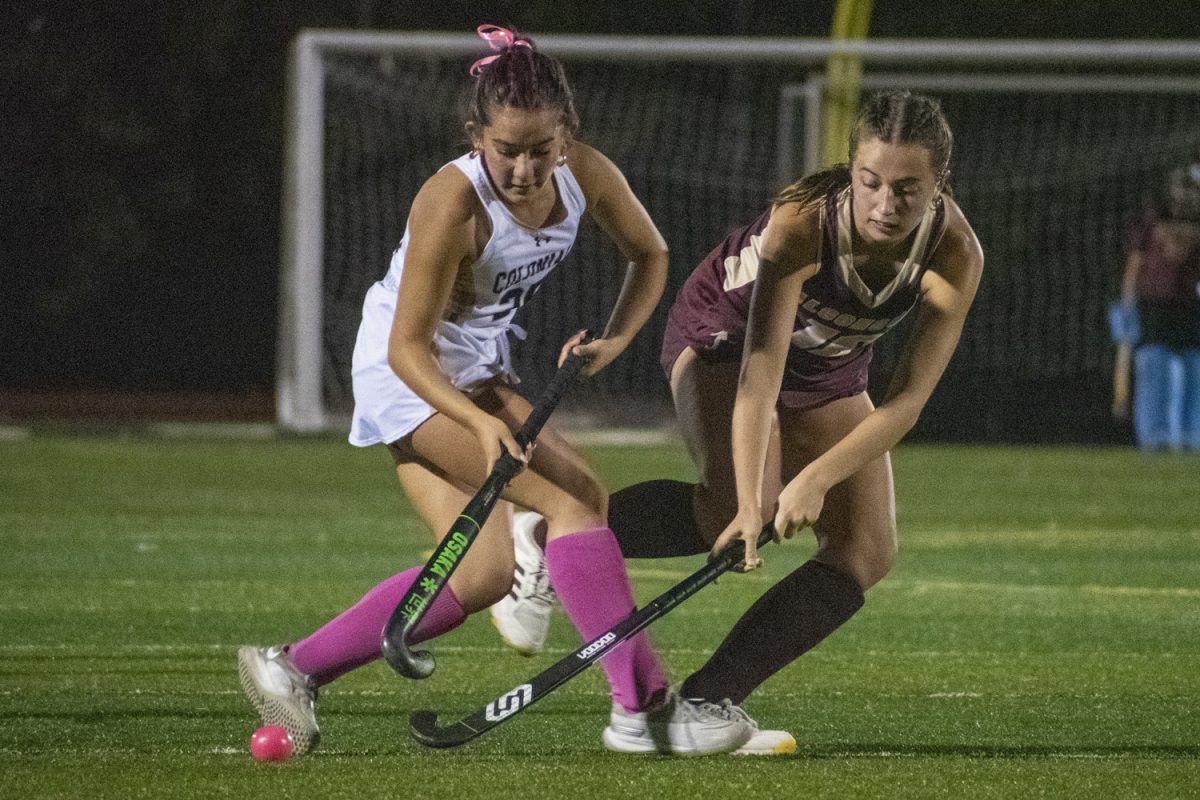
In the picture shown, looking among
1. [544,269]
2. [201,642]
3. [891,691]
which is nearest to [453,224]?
[544,269]

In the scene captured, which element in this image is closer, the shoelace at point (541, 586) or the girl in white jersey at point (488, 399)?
the girl in white jersey at point (488, 399)

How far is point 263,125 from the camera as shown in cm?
2319

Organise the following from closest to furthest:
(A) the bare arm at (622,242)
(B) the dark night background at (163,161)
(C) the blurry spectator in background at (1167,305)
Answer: (A) the bare arm at (622,242), (C) the blurry spectator in background at (1167,305), (B) the dark night background at (163,161)

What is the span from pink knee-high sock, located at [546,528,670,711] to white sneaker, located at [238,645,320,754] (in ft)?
1.86

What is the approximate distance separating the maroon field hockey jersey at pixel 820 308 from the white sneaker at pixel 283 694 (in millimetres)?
1274

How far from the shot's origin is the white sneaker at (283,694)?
438cm

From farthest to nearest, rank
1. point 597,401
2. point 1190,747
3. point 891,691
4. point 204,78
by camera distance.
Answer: point 204,78 → point 597,401 → point 891,691 → point 1190,747

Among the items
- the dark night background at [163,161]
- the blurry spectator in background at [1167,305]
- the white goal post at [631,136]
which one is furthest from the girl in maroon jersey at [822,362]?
the dark night background at [163,161]

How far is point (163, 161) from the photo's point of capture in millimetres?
23234

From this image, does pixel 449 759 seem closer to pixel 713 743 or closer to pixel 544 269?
pixel 713 743

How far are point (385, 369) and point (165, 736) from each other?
37.0 inches

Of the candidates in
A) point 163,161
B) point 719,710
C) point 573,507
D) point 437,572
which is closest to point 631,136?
point 163,161

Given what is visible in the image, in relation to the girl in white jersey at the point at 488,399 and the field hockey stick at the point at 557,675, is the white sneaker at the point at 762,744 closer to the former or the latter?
the girl in white jersey at the point at 488,399

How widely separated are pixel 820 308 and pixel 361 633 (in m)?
1.20
